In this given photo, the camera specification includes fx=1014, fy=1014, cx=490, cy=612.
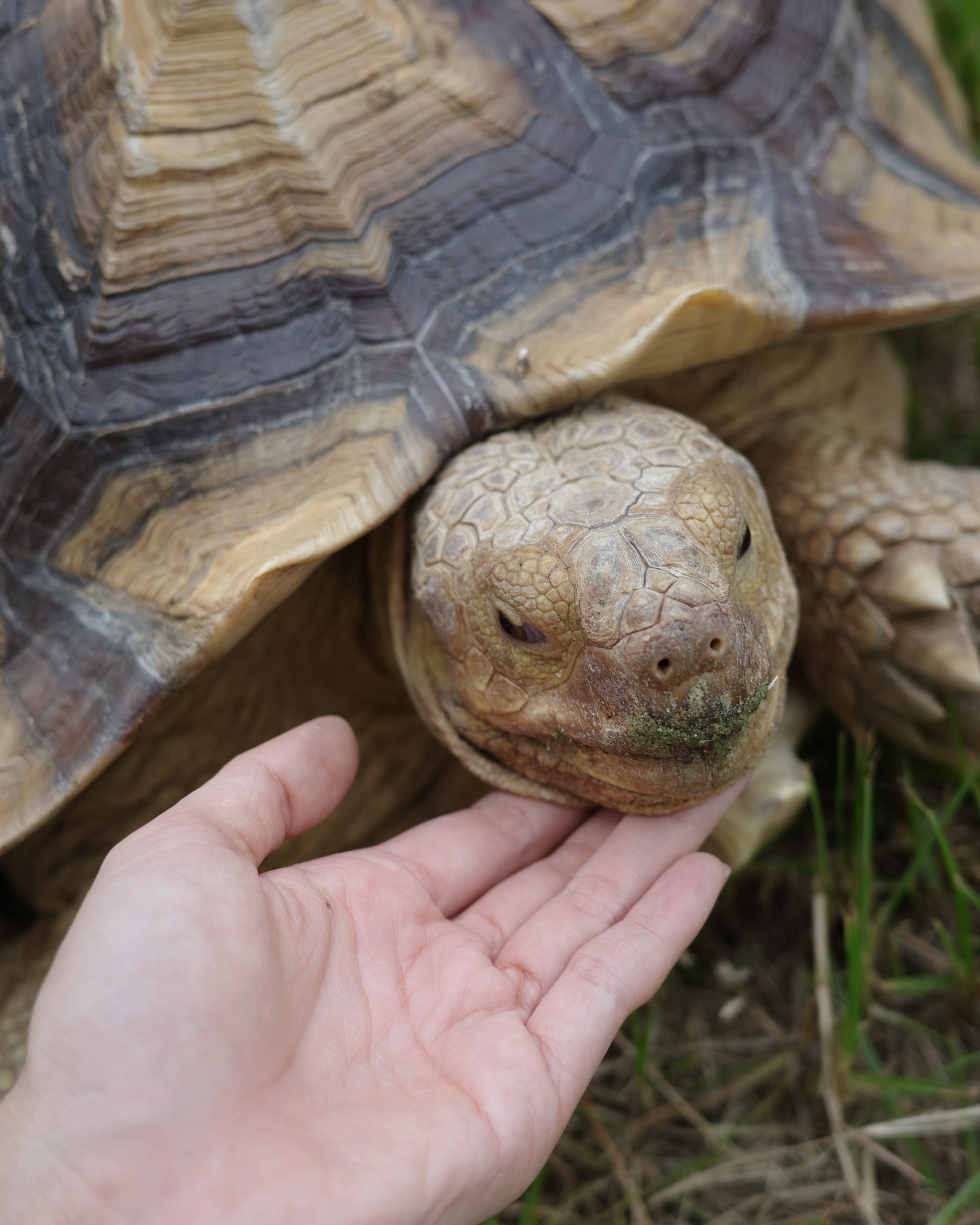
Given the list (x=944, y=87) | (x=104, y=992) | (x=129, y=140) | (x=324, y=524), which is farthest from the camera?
(x=944, y=87)

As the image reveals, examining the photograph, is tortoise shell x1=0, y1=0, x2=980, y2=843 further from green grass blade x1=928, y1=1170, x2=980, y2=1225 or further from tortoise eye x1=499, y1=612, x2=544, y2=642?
green grass blade x1=928, y1=1170, x2=980, y2=1225

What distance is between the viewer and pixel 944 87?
2.52 metres

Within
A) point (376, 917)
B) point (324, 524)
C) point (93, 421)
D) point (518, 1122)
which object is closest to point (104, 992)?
point (376, 917)

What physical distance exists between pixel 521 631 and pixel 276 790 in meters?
0.44

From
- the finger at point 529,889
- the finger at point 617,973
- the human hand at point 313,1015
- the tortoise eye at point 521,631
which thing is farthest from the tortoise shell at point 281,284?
the finger at point 617,973

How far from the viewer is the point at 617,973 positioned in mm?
1436

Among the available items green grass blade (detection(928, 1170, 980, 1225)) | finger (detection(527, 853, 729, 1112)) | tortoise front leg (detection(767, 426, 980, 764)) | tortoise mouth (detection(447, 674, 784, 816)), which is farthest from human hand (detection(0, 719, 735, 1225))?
green grass blade (detection(928, 1170, 980, 1225))

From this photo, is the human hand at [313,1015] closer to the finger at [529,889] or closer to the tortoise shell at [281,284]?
the finger at [529,889]

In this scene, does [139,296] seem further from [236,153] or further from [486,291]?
[486,291]

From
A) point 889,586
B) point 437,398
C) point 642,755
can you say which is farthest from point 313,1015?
point 889,586

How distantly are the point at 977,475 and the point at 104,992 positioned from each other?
175cm

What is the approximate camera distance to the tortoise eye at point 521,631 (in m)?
1.41

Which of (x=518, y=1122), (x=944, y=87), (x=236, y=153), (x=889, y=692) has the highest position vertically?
(x=236, y=153)

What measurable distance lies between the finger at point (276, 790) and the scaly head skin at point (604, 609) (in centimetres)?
19
